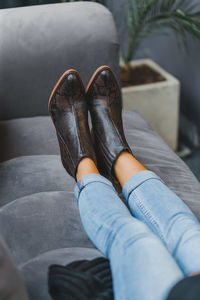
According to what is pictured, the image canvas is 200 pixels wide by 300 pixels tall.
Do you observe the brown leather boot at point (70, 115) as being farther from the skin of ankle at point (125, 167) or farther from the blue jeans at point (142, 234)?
the blue jeans at point (142, 234)

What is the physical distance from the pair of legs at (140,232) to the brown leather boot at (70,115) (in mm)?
116

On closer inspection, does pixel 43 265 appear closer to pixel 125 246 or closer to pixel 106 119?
pixel 125 246

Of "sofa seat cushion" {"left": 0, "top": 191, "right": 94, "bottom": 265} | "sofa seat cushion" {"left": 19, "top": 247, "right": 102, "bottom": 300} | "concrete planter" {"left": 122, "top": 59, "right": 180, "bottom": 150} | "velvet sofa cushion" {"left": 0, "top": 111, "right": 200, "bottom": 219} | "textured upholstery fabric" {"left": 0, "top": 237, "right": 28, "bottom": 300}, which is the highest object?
"textured upholstery fabric" {"left": 0, "top": 237, "right": 28, "bottom": 300}

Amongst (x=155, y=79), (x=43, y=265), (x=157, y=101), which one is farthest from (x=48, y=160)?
(x=155, y=79)

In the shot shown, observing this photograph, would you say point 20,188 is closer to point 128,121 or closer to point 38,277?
point 38,277

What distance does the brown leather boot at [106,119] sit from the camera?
3.17 feet

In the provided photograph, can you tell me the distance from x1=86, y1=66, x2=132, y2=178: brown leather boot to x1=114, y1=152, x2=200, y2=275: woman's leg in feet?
0.30

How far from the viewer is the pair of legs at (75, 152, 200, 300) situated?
552 millimetres

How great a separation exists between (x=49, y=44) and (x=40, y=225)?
679 mm

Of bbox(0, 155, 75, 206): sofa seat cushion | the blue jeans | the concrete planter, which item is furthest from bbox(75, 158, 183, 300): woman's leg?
the concrete planter

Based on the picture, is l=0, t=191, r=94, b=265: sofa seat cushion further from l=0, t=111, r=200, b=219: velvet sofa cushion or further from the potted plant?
the potted plant

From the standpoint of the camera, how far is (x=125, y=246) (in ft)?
2.00

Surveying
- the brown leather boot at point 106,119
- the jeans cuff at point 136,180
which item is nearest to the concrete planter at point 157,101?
the brown leather boot at point 106,119

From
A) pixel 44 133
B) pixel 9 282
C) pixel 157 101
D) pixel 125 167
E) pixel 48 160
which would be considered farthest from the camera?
pixel 157 101
